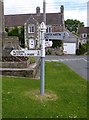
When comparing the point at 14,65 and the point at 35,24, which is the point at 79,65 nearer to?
the point at 14,65

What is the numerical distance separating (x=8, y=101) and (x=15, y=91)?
1.32 metres

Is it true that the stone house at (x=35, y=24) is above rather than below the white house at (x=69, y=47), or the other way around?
above

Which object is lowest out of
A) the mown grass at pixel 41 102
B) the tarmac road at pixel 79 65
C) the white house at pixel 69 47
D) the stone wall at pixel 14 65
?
the tarmac road at pixel 79 65

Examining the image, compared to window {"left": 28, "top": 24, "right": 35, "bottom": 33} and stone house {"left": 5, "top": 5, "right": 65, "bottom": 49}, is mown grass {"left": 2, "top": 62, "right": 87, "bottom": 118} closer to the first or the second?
stone house {"left": 5, "top": 5, "right": 65, "bottom": 49}

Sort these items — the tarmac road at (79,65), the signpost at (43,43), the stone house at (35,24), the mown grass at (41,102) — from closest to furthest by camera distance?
the mown grass at (41,102) → the signpost at (43,43) → the tarmac road at (79,65) → the stone house at (35,24)

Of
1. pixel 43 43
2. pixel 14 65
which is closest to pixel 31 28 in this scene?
pixel 14 65

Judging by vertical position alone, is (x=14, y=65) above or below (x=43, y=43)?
below

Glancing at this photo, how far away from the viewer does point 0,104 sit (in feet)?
26.7

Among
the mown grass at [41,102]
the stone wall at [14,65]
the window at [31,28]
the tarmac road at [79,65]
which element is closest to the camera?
the mown grass at [41,102]

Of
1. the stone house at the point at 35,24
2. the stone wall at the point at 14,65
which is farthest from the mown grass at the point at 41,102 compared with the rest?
the stone house at the point at 35,24

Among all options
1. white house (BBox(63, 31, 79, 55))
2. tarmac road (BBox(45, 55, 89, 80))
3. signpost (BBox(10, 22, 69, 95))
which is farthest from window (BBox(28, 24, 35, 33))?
signpost (BBox(10, 22, 69, 95))

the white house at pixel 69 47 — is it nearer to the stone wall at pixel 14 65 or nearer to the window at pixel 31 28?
the window at pixel 31 28

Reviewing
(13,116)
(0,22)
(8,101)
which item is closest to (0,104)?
(8,101)

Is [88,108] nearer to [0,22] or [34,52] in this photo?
[34,52]
